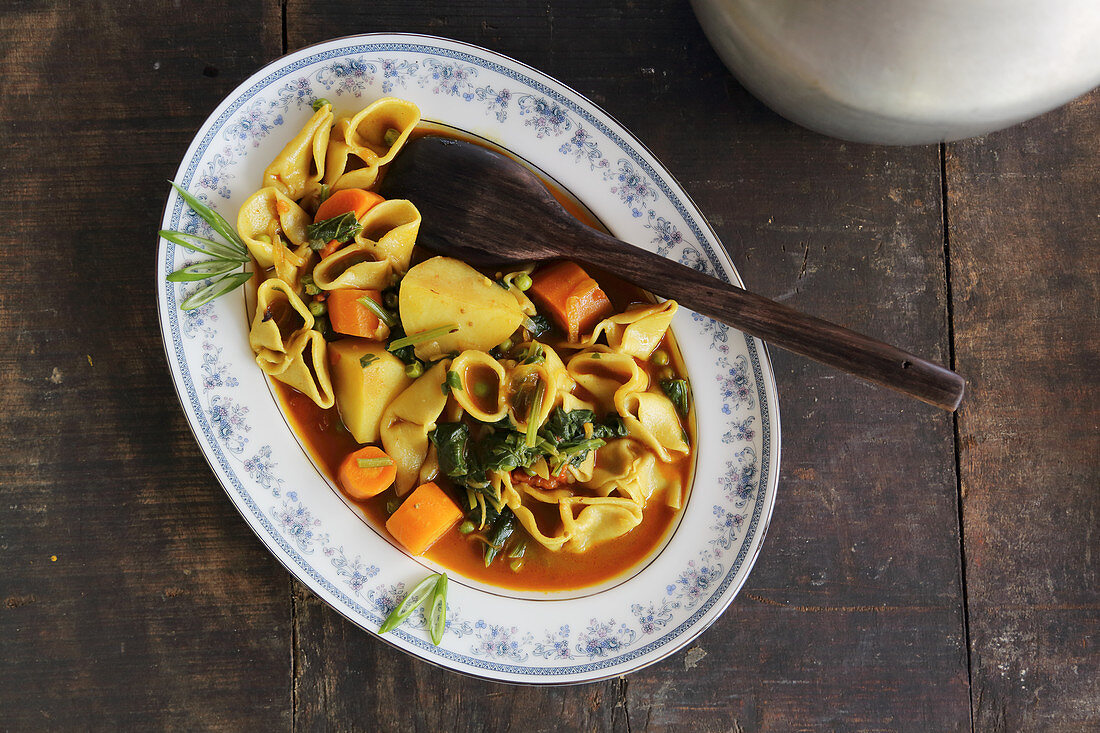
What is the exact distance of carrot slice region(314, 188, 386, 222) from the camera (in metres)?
2.69

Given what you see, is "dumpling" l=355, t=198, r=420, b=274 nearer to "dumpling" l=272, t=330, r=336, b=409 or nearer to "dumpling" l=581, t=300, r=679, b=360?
"dumpling" l=272, t=330, r=336, b=409

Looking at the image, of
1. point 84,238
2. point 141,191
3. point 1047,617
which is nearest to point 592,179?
point 141,191

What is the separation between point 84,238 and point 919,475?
3649 mm

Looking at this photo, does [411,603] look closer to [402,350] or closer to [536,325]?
[402,350]

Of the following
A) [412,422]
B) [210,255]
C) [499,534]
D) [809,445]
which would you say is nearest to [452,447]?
[412,422]

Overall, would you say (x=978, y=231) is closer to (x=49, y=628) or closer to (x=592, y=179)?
(x=592, y=179)

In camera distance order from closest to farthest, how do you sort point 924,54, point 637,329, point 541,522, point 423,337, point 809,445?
point 924,54 → point 423,337 → point 637,329 → point 541,522 → point 809,445

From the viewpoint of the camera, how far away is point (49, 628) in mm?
2926

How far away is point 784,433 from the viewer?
10.2ft

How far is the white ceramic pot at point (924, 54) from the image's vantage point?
2.04m

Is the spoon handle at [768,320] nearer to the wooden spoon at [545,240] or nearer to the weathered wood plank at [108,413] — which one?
the wooden spoon at [545,240]

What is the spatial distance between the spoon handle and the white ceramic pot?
72 centimetres

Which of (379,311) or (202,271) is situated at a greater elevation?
(202,271)

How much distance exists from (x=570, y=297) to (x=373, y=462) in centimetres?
97
